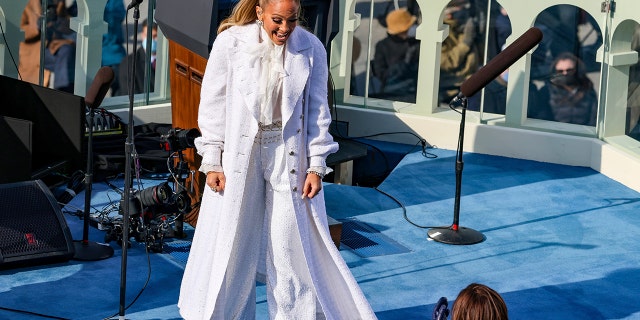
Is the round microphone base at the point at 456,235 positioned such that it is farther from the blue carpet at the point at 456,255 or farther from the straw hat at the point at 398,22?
the straw hat at the point at 398,22

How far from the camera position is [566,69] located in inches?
551

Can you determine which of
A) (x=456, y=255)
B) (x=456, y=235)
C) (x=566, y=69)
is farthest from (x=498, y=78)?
(x=456, y=255)

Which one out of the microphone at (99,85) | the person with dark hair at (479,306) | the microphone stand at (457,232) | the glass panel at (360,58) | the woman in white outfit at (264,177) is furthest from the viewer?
the glass panel at (360,58)

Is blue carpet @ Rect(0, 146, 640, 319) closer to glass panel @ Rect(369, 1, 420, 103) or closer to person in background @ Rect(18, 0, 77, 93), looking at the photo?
glass panel @ Rect(369, 1, 420, 103)

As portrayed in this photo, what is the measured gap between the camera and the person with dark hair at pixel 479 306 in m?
4.07

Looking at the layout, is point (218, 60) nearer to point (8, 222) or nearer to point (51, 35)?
point (8, 222)

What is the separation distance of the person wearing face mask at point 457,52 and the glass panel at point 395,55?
1.28 feet

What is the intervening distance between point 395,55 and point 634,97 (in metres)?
4.65

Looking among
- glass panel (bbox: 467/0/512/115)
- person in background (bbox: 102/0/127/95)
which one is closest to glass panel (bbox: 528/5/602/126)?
glass panel (bbox: 467/0/512/115)

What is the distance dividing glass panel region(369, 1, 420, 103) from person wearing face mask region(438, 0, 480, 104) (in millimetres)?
390

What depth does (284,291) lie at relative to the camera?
607 centimetres

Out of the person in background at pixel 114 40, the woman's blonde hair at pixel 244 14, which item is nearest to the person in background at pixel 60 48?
the person in background at pixel 114 40

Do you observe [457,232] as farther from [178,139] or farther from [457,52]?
[457,52]

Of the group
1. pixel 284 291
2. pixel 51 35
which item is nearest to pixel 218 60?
pixel 284 291
